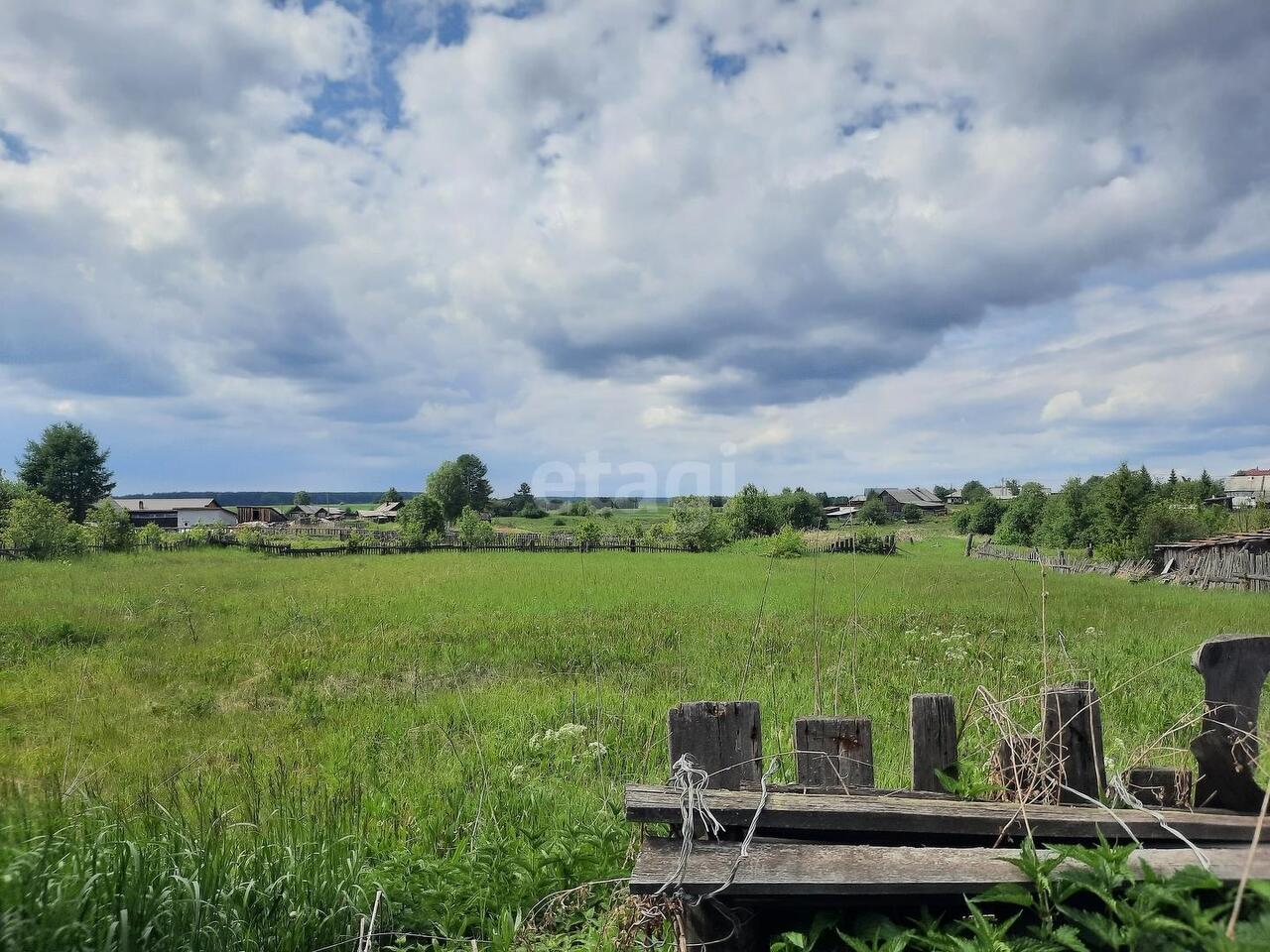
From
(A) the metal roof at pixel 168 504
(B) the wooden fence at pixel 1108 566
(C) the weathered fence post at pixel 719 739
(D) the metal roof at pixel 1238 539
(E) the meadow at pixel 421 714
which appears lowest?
(B) the wooden fence at pixel 1108 566

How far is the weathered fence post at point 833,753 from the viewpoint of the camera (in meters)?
2.70

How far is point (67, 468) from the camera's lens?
249 feet

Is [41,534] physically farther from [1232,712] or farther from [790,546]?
[1232,712]

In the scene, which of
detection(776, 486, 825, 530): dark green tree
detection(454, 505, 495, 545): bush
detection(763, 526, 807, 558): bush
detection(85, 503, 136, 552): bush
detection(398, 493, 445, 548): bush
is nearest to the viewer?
detection(763, 526, 807, 558): bush

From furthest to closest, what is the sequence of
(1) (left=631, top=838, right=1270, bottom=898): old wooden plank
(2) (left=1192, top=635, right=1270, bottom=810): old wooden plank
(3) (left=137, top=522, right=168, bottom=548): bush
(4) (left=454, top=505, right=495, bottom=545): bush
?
(4) (left=454, top=505, right=495, bottom=545): bush
(3) (left=137, top=522, right=168, bottom=548): bush
(2) (left=1192, top=635, right=1270, bottom=810): old wooden plank
(1) (left=631, top=838, right=1270, bottom=898): old wooden plank

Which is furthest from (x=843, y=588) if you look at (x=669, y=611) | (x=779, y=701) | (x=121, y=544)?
(x=121, y=544)

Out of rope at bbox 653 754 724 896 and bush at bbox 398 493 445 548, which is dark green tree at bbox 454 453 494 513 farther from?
rope at bbox 653 754 724 896

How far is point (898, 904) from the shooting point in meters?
2.30

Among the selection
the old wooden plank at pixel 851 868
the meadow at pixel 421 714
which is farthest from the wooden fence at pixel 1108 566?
the old wooden plank at pixel 851 868

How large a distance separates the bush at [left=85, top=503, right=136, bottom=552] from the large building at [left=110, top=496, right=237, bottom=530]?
6166 cm

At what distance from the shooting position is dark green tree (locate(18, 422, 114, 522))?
247ft

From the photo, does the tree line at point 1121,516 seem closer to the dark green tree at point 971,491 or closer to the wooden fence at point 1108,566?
the wooden fence at point 1108,566

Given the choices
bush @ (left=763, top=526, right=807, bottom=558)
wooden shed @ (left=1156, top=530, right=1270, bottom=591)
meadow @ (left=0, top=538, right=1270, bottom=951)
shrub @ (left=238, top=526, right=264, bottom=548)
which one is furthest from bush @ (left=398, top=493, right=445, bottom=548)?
wooden shed @ (left=1156, top=530, right=1270, bottom=591)

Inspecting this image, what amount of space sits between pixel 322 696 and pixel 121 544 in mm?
39248
